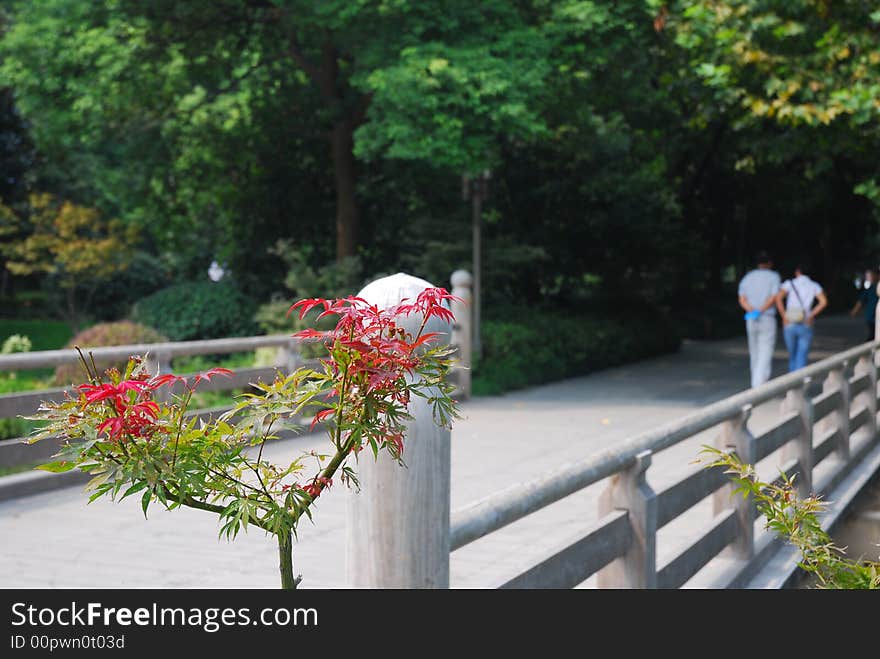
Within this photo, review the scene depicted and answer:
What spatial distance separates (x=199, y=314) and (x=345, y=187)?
144 inches

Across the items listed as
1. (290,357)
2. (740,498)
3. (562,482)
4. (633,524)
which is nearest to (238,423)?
(562,482)

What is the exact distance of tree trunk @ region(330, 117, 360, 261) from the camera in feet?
71.4

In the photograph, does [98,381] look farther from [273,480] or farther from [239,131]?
[239,131]

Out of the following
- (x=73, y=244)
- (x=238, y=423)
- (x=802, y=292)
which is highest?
(x=73, y=244)

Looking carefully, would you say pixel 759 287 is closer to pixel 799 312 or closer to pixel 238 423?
pixel 799 312

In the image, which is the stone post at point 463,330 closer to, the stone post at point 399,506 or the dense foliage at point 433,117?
the dense foliage at point 433,117

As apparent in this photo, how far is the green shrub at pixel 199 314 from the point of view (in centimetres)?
2100

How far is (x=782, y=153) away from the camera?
2020cm

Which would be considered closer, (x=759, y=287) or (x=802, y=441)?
(x=802, y=441)

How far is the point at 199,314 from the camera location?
21125 mm

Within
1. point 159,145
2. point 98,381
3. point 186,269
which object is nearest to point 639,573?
point 98,381

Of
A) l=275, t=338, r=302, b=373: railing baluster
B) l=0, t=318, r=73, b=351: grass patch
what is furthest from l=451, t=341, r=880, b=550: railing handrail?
l=0, t=318, r=73, b=351: grass patch

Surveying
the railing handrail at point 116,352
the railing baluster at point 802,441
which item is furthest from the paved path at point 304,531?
the railing handrail at point 116,352

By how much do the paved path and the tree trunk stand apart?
334 inches
